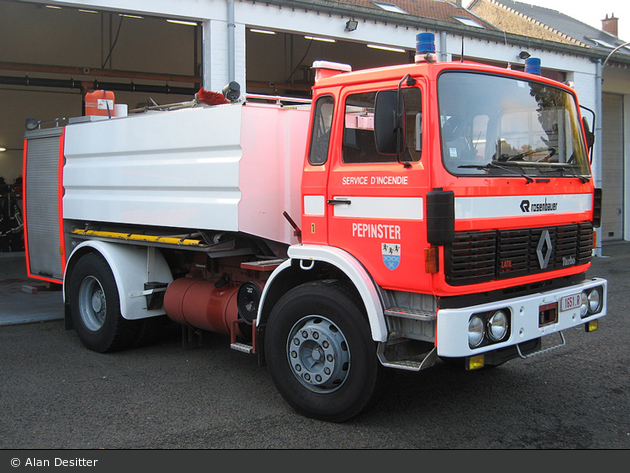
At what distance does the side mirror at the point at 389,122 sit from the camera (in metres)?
3.96

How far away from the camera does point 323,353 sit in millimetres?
4508

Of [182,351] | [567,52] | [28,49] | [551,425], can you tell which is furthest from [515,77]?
[28,49]

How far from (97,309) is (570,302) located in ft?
16.0

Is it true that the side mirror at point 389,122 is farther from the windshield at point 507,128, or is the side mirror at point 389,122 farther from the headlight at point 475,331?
the headlight at point 475,331

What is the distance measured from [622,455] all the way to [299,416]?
2.23 meters

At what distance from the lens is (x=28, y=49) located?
16641 millimetres

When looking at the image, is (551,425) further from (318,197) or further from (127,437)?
(127,437)

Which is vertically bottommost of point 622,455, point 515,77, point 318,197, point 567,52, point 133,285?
point 622,455

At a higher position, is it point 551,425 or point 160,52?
point 160,52

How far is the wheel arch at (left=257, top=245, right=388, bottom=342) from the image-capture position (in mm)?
4156

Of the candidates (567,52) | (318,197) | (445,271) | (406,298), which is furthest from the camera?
(567,52)

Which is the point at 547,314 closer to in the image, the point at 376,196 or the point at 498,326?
the point at 498,326

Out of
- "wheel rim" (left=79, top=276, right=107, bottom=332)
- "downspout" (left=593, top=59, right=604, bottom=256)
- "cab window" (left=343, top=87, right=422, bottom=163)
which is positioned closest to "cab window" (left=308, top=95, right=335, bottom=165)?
"cab window" (left=343, top=87, right=422, bottom=163)

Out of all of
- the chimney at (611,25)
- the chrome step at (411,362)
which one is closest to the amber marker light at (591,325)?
the chrome step at (411,362)
